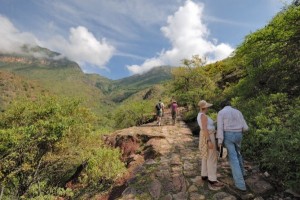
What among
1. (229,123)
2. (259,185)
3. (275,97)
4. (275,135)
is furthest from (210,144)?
(275,97)

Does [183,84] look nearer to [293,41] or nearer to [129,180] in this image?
[293,41]

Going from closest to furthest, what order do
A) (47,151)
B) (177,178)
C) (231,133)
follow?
(231,133) → (177,178) → (47,151)

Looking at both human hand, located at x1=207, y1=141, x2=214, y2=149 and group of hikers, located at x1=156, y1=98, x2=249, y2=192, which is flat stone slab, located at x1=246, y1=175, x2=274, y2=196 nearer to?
group of hikers, located at x1=156, y1=98, x2=249, y2=192

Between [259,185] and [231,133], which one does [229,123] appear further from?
[259,185]

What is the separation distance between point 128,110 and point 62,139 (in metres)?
16.1

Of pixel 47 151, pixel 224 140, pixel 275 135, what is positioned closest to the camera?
pixel 224 140

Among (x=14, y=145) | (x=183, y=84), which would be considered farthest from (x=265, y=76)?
(x=183, y=84)

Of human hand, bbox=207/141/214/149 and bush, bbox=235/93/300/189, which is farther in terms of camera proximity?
human hand, bbox=207/141/214/149

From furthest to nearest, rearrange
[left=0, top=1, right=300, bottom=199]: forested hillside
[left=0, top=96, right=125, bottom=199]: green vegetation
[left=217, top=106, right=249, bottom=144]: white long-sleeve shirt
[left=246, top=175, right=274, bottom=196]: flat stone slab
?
[left=0, top=96, right=125, bottom=199]: green vegetation, [left=0, top=1, right=300, bottom=199]: forested hillside, [left=217, top=106, right=249, bottom=144]: white long-sleeve shirt, [left=246, top=175, right=274, bottom=196]: flat stone slab

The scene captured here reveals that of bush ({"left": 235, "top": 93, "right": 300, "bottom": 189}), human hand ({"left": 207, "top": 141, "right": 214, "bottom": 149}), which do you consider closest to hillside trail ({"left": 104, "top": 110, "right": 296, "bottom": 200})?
bush ({"left": 235, "top": 93, "right": 300, "bottom": 189})

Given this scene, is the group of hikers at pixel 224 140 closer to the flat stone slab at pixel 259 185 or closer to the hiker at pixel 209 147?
the hiker at pixel 209 147

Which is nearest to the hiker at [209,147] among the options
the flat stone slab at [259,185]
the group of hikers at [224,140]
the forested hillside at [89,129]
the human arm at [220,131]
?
the group of hikers at [224,140]

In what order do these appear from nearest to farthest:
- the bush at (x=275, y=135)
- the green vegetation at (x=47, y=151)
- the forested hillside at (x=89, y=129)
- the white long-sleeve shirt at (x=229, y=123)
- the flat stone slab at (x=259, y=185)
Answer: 1. the bush at (x=275, y=135)
2. the flat stone slab at (x=259, y=185)
3. the white long-sleeve shirt at (x=229, y=123)
4. the forested hillside at (x=89, y=129)
5. the green vegetation at (x=47, y=151)

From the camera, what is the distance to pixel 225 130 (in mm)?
7867
